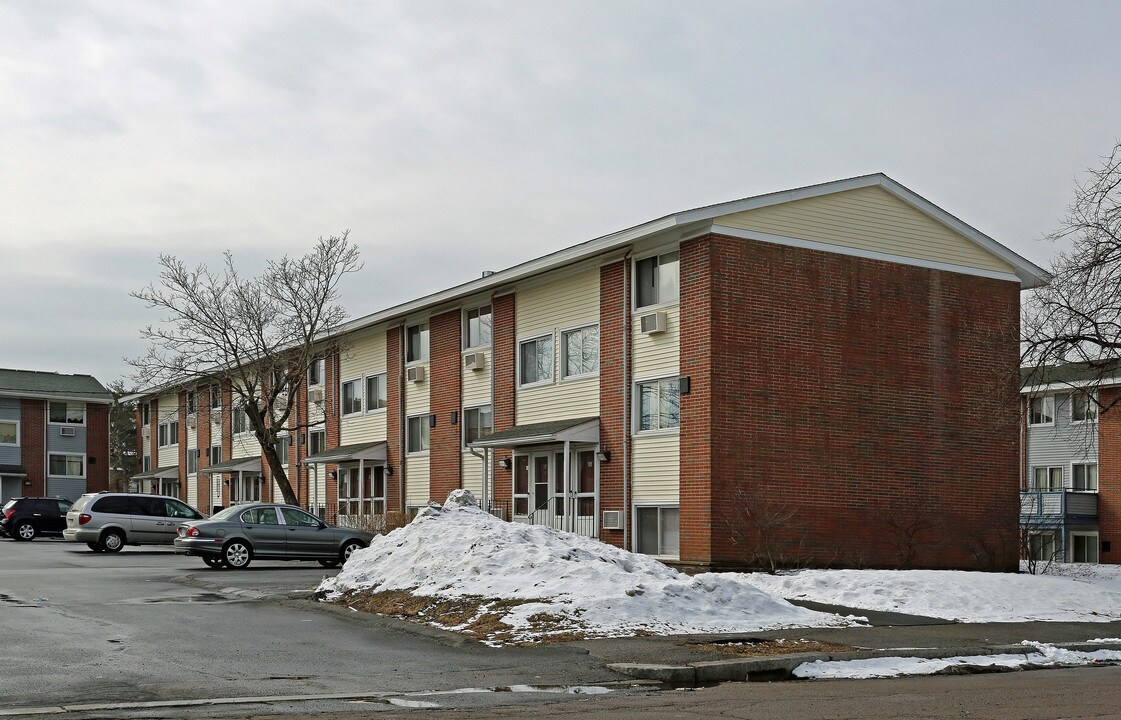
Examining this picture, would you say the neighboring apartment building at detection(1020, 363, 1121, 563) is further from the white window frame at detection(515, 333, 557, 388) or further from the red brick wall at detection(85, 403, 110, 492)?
the red brick wall at detection(85, 403, 110, 492)

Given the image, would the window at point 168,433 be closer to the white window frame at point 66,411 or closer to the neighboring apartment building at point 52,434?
the neighboring apartment building at point 52,434

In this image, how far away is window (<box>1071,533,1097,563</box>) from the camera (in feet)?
158

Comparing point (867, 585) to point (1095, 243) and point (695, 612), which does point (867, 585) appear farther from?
point (1095, 243)

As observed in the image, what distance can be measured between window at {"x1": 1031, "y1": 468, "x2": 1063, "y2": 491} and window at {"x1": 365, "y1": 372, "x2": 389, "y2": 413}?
26855 mm

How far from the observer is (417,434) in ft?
127

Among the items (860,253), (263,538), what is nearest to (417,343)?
(263,538)

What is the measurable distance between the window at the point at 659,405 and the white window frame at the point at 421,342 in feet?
36.9

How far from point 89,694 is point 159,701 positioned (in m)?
0.66

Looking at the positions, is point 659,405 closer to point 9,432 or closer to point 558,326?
point 558,326

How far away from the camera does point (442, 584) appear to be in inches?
690

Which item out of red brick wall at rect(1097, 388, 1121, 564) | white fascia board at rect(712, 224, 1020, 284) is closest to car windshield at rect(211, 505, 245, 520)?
white fascia board at rect(712, 224, 1020, 284)

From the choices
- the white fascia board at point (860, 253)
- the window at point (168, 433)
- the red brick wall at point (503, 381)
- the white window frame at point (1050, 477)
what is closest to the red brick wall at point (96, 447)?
the window at point (168, 433)

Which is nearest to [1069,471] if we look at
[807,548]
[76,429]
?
[807,548]

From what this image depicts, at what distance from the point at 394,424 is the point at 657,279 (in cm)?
1423
